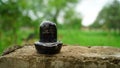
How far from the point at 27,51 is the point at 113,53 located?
1385mm

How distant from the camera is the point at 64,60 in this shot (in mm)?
4672

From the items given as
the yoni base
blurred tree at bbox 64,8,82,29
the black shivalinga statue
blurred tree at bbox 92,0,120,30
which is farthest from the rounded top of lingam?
blurred tree at bbox 92,0,120,30

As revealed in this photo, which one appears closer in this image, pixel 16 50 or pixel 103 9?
pixel 16 50

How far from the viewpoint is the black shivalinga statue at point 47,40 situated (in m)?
4.80

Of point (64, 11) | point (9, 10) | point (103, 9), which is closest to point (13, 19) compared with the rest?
point (9, 10)

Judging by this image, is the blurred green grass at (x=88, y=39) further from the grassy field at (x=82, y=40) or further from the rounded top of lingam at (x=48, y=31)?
the rounded top of lingam at (x=48, y=31)

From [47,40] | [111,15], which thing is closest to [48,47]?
[47,40]

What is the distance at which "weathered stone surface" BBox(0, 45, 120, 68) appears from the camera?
463cm

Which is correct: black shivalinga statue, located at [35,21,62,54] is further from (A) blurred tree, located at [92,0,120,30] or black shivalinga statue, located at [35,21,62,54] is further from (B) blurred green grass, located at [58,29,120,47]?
(A) blurred tree, located at [92,0,120,30]

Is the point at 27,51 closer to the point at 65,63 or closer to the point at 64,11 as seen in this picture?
the point at 65,63

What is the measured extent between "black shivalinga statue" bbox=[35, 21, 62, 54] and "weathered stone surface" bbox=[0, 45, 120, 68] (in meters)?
0.08

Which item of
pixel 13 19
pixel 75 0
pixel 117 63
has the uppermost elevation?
pixel 75 0

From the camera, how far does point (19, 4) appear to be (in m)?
13.2

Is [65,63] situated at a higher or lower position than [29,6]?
lower
